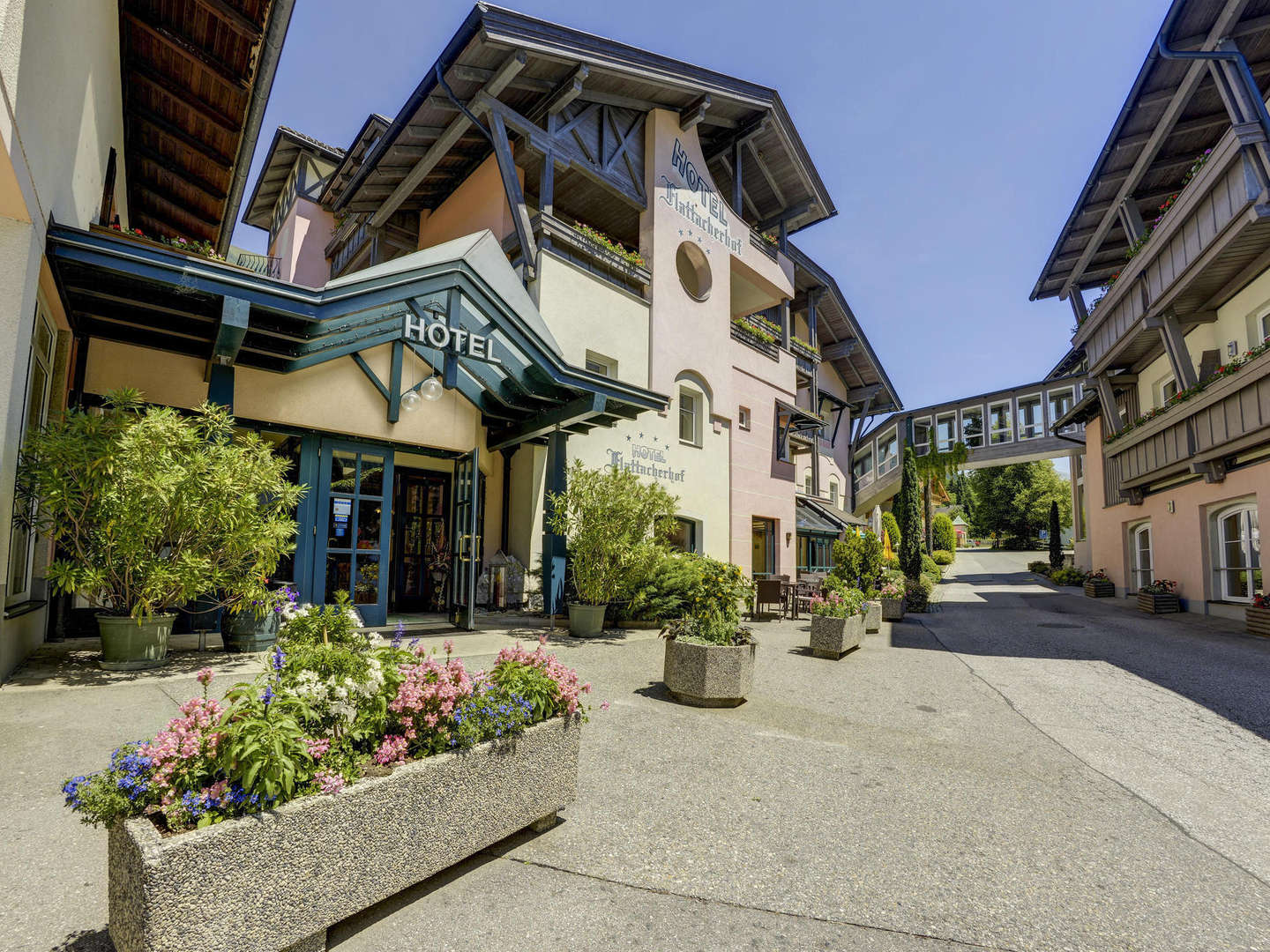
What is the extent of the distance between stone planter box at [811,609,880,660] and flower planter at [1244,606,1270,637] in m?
8.40

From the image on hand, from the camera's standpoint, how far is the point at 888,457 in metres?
33.8

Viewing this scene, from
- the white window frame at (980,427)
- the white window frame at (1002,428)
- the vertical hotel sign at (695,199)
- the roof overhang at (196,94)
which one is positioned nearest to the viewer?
the roof overhang at (196,94)

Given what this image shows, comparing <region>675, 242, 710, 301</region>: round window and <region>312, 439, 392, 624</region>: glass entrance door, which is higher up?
<region>675, 242, 710, 301</region>: round window

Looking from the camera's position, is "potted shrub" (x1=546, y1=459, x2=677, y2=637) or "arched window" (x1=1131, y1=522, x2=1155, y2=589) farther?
"arched window" (x1=1131, y1=522, x2=1155, y2=589)

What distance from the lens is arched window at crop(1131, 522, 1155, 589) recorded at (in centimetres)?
1978

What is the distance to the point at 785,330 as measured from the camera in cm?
2016

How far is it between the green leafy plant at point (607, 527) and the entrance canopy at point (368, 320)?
1.15 metres

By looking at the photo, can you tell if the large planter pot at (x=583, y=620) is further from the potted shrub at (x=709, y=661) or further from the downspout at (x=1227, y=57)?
the downspout at (x=1227, y=57)

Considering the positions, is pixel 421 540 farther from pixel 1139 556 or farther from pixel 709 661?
pixel 1139 556

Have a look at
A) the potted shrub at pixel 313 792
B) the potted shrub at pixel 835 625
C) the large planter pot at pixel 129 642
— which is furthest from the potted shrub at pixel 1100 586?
the large planter pot at pixel 129 642

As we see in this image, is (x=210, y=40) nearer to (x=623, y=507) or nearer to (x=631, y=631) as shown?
(x=623, y=507)

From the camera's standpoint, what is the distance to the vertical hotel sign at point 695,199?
15555 millimetres

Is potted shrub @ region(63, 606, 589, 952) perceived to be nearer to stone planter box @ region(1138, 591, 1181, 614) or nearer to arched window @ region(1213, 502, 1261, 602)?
arched window @ region(1213, 502, 1261, 602)

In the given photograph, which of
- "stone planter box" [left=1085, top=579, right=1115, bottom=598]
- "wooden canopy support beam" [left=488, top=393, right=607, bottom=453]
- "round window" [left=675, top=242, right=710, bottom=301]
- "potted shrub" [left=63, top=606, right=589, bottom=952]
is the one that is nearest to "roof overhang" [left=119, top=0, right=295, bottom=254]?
"wooden canopy support beam" [left=488, top=393, right=607, bottom=453]
